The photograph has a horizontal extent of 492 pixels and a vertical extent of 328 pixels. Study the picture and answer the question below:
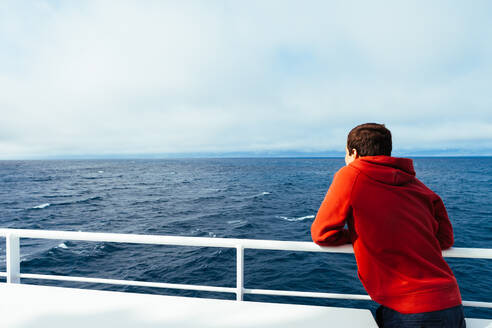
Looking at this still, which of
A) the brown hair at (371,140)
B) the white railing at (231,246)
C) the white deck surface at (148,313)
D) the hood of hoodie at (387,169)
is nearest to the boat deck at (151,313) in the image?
the white deck surface at (148,313)

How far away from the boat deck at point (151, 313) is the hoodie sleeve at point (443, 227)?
0.71m

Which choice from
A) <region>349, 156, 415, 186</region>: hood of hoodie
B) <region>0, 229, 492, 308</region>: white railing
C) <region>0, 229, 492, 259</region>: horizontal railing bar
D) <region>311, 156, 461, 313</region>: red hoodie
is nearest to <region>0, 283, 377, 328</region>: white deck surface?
<region>0, 229, 492, 308</region>: white railing

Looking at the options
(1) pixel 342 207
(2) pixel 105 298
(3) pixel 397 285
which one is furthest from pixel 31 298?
(3) pixel 397 285

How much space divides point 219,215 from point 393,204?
64.9ft

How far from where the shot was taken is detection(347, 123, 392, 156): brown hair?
1491 millimetres

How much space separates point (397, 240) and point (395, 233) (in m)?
0.04

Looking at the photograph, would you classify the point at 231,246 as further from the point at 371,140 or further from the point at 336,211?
the point at 371,140

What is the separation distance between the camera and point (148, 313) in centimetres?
196

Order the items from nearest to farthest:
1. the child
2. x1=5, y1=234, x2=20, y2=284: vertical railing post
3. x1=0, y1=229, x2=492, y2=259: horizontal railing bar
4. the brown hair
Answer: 1. the child
2. the brown hair
3. x1=0, y1=229, x2=492, y2=259: horizontal railing bar
4. x1=5, y1=234, x2=20, y2=284: vertical railing post

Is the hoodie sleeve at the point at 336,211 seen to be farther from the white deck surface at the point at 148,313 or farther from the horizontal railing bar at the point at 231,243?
the white deck surface at the point at 148,313

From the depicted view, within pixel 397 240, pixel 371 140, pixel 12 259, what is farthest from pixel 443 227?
pixel 12 259

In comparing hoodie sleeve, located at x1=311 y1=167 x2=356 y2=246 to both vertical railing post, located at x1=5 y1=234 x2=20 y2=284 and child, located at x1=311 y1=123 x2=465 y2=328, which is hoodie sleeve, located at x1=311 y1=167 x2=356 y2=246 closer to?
child, located at x1=311 y1=123 x2=465 y2=328

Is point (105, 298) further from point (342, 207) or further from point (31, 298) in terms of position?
point (342, 207)

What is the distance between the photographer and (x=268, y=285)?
9172 millimetres
